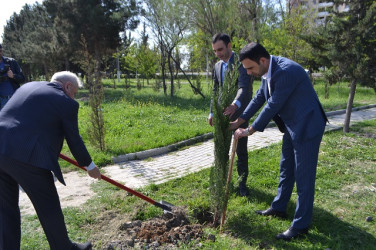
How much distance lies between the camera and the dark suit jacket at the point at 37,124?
106 inches

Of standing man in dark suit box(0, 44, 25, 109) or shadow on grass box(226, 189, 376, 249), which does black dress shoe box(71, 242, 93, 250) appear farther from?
standing man in dark suit box(0, 44, 25, 109)

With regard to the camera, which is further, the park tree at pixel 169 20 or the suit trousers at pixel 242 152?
the park tree at pixel 169 20

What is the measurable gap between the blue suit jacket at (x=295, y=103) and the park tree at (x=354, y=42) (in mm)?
5102

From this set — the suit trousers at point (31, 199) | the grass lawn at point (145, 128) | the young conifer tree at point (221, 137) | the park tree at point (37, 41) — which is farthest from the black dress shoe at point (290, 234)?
the park tree at point (37, 41)

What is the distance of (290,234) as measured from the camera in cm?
348

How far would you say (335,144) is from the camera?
7129mm

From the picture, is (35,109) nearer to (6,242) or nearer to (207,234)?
(6,242)

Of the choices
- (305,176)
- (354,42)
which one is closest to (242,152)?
(305,176)

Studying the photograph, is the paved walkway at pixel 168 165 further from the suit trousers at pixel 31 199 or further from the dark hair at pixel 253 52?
the dark hair at pixel 253 52

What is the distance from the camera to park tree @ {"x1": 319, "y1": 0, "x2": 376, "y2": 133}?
7.45 meters

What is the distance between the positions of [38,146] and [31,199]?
0.57 metres

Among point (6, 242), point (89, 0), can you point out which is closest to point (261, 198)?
point (6, 242)

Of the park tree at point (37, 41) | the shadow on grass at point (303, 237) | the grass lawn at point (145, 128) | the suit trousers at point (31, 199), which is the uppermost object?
the park tree at point (37, 41)

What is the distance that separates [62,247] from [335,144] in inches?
249
